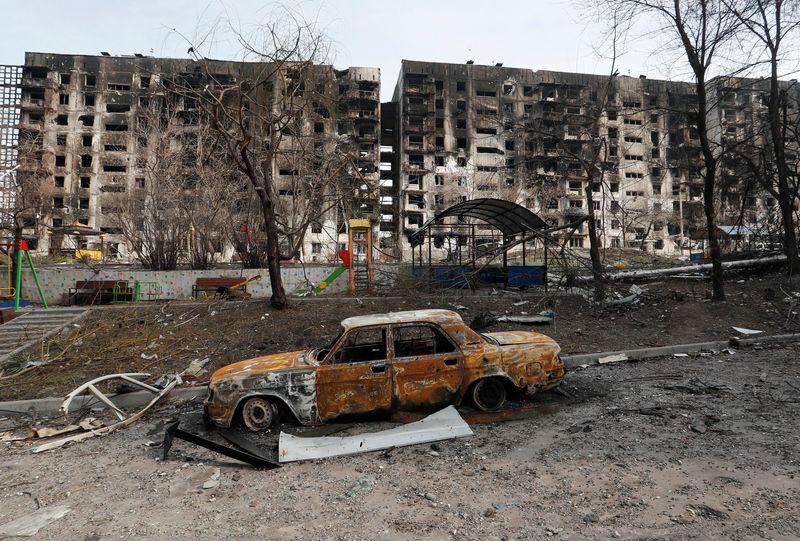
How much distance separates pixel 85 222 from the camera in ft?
172

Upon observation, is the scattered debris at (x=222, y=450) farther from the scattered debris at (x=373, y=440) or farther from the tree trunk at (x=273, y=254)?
the tree trunk at (x=273, y=254)

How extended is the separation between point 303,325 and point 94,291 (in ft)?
30.2

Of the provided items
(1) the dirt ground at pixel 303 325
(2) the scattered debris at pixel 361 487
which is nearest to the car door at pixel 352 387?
(2) the scattered debris at pixel 361 487

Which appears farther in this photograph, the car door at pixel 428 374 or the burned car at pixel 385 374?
the car door at pixel 428 374

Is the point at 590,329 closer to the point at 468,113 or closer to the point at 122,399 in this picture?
the point at 122,399

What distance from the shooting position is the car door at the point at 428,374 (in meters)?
5.14

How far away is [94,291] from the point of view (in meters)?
14.5

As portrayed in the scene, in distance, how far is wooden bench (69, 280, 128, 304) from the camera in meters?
14.5

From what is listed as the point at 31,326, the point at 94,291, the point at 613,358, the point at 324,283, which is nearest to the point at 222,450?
the point at 613,358

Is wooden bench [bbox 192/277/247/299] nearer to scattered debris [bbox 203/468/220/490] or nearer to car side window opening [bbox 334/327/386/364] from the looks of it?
car side window opening [bbox 334/327/386/364]

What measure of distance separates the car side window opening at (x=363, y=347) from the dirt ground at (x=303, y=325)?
3.94 meters

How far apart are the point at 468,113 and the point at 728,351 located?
56.4 meters

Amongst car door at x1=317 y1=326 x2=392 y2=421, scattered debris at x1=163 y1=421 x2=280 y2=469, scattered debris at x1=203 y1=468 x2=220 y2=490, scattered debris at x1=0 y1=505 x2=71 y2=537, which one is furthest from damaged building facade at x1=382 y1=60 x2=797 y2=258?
scattered debris at x1=0 y1=505 x2=71 y2=537

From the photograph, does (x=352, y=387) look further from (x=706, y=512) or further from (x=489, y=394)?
(x=706, y=512)
